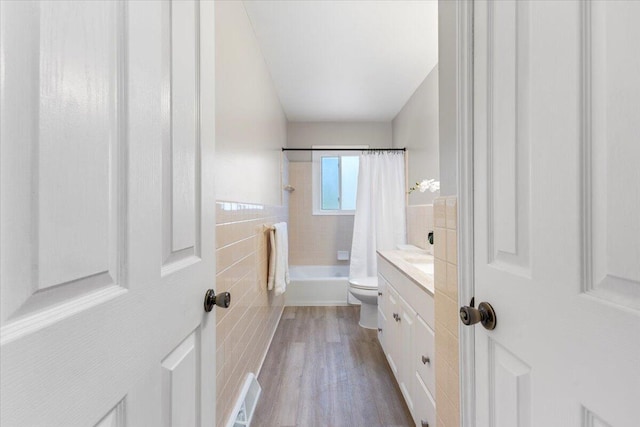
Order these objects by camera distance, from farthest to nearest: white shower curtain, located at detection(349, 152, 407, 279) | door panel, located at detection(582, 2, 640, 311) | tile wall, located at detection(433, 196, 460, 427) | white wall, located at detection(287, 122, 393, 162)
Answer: white wall, located at detection(287, 122, 393, 162) → white shower curtain, located at detection(349, 152, 407, 279) → tile wall, located at detection(433, 196, 460, 427) → door panel, located at detection(582, 2, 640, 311)

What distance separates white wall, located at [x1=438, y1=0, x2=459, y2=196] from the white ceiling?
35.5 inches

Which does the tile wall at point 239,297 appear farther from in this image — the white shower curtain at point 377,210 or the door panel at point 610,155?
the white shower curtain at point 377,210

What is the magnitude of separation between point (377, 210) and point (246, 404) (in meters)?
2.52

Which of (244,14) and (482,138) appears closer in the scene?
(482,138)

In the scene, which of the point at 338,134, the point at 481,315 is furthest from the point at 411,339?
the point at 338,134

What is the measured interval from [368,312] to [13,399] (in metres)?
2.89

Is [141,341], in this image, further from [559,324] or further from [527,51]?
[527,51]

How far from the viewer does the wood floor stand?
1.68 metres

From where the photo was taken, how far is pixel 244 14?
72.9 inches

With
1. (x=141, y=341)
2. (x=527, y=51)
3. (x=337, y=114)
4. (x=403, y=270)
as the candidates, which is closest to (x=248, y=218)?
(x=403, y=270)

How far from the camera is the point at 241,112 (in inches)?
69.2

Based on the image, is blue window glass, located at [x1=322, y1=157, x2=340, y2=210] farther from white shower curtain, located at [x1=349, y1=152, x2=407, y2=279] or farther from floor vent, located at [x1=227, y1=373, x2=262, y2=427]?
floor vent, located at [x1=227, y1=373, x2=262, y2=427]

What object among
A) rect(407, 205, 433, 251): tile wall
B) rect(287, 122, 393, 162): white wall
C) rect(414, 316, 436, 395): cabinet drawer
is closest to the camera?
rect(414, 316, 436, 395): cabinet drawer

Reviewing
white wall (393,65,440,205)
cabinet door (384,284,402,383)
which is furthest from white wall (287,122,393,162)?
cabinet door (384,284,402,383)
